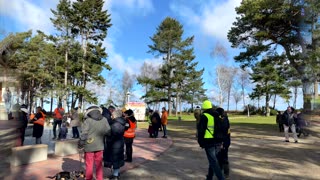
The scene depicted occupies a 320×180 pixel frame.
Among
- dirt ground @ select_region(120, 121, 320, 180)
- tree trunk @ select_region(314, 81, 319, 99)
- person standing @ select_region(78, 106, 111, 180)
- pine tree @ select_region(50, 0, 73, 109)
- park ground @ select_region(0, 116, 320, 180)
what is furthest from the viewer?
pine tree @ select_region(50, 0, 73, 109)

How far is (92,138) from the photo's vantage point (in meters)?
6.06

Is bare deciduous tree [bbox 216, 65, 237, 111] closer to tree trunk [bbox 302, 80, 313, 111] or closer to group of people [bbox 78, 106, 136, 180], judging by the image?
tree trunk [bbox 302, 80, 313, 111]

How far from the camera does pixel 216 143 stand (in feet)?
20.6

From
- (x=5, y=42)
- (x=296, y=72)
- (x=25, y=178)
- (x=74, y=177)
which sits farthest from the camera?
(x=296, y=72)

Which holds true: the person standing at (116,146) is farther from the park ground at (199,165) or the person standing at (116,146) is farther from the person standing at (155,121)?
the person standing at (155,121)

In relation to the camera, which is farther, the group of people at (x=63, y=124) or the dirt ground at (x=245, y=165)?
the group of people at (x=63, y=124)

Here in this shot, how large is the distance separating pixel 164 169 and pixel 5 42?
20.7ft

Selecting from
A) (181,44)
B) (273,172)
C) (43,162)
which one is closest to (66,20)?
(181,44)

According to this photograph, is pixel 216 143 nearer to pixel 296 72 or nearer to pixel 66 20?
pixel 296 72

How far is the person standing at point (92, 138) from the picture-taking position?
6.04m

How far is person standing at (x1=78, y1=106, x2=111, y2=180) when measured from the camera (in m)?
6.04

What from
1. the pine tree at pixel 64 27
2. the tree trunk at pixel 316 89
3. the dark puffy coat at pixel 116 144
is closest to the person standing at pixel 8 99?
the dark puffy coat at pixel 116 144

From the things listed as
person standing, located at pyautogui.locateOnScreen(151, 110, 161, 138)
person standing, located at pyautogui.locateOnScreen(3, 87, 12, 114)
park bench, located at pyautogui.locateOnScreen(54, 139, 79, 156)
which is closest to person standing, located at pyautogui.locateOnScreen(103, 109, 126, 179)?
park bench, located at pyautogui.locateOnScreen(54, 139, 79, 156)

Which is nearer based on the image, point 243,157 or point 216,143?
point 216,143
